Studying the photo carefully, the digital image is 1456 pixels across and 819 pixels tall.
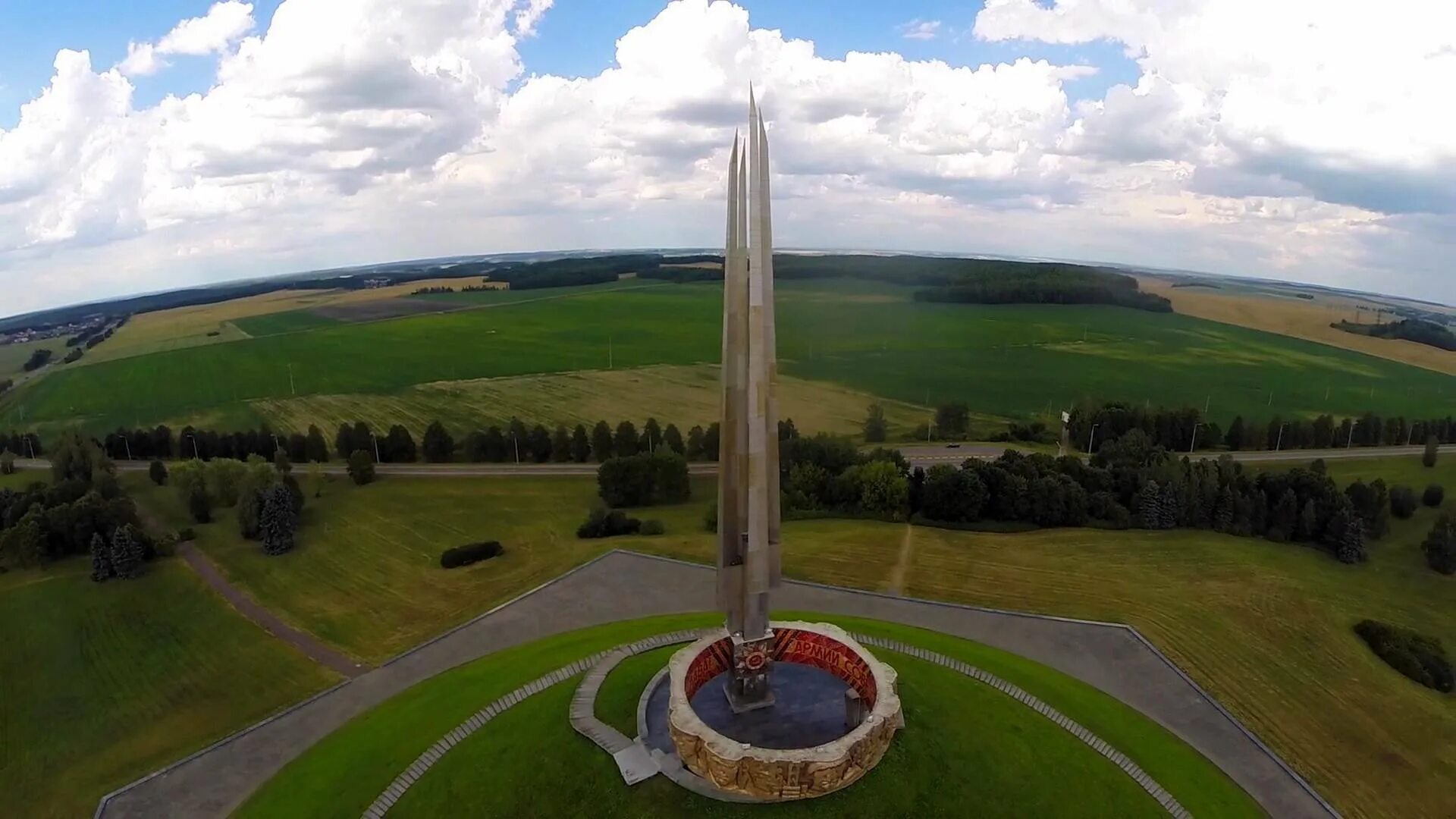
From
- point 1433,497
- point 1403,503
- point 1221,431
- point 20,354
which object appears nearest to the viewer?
point 1403,503

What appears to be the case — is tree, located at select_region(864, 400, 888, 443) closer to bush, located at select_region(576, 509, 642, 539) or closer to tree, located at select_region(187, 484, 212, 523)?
bush, located at select_region(576, 509, 642, 539)

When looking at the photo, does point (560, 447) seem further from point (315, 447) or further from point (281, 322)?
point (281, 322)

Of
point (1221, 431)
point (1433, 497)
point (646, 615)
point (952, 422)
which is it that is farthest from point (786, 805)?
point (1221, 431)

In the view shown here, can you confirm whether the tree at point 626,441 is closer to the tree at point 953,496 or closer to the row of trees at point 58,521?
the tree at point 953,496

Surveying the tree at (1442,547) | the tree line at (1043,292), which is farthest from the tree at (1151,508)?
the tree line at (1043,292)

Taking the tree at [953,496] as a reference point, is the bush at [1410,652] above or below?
below

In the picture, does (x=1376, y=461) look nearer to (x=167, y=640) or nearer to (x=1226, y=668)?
(x=1226, y=668)
